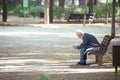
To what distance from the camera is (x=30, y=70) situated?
13.8m

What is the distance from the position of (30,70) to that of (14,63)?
2037 millimetres

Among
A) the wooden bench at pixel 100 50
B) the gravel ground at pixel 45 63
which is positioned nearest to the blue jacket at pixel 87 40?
the wooden bench at pixel 100 50

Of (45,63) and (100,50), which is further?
(45,63)

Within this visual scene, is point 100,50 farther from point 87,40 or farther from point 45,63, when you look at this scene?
point 45,63

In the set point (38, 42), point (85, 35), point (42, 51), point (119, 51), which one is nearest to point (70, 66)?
point (85, 35)

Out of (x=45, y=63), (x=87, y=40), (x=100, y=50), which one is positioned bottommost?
(x=45, y=63)

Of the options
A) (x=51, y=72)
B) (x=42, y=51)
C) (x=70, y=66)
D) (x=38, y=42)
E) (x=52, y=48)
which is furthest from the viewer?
(x=38, y=42)

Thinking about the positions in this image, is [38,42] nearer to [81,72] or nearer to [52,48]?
[52,48]

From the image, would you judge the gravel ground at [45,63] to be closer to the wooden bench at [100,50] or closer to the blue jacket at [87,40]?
the wooden bench at [100,50]

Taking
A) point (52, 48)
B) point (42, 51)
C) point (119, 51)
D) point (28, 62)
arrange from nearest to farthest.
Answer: point (119, 51), point (28, 62), point (42, 51), point (52, 48)

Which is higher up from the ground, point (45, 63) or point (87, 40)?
point (87, 40)

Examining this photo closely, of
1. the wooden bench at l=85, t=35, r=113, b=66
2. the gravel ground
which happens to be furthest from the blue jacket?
the gravel ground

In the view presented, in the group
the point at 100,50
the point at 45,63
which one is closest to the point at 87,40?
the point at 100,50

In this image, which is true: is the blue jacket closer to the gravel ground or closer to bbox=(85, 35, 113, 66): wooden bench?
bbox=(85, 35, 113, 66): wooden bench
